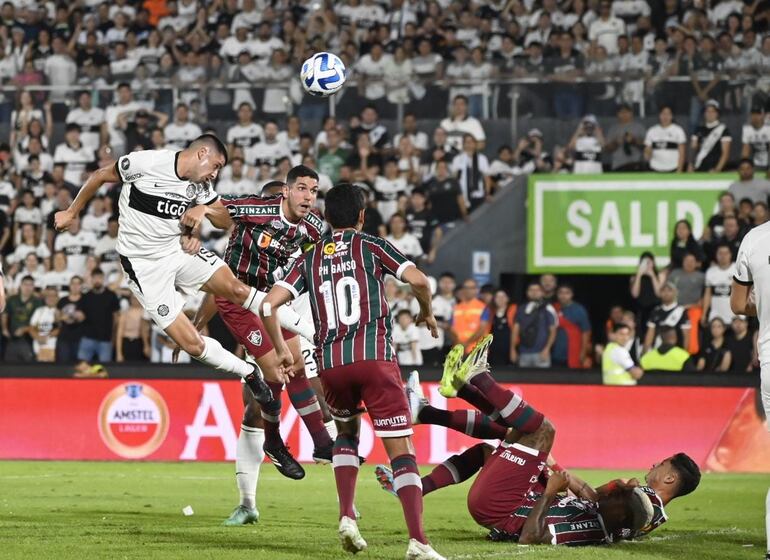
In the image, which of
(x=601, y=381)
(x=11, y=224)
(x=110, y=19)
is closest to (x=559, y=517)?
(x=601, y=381)

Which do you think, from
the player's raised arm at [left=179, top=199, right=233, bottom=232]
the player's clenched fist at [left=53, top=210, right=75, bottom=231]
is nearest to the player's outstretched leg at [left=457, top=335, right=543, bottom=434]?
the player's raised arm at [left=179, top=199, right=233, bottom=232]

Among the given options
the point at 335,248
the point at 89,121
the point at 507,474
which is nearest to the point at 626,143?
the point at 89,121

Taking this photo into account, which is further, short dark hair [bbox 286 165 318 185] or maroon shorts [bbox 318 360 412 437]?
short dark hair [bbox 286 165 318 185]

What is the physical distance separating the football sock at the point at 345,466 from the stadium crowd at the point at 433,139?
939 centimetres

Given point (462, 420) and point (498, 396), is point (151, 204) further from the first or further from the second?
point (498, 396)

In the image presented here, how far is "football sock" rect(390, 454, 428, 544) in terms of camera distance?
7.66 metres

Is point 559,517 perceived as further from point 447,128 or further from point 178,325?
point 447,128

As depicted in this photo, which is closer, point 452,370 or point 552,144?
point 452,370

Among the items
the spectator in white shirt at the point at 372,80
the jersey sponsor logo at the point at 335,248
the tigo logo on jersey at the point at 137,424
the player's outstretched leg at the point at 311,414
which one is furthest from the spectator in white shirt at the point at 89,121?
the jersey sponsor logo at the point at 335,248

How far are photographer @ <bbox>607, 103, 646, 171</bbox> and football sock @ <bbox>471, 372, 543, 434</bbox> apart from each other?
1047 cm

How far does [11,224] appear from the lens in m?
20.7

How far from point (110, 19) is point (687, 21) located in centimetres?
1062

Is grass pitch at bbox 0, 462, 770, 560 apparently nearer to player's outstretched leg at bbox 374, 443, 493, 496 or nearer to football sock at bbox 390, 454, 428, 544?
player's outstretched leg at bbox 374, 443, 493, 496

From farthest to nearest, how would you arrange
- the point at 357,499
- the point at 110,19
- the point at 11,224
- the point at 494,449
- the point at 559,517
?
the point at 110,19 < the point at 11,224 < the point at 357,499 < the point at 494,449 < the point at 559,517
